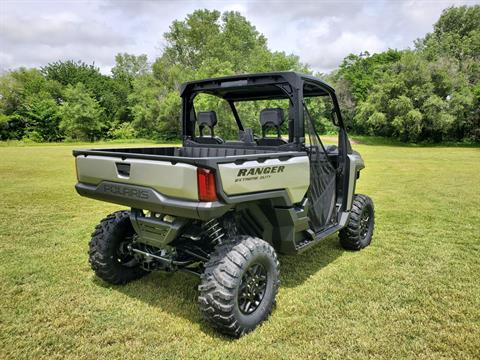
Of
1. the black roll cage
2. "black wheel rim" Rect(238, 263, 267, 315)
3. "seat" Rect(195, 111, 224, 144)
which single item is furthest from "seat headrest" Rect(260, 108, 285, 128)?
"black wheel rim" Rect(238, 263, 267, 315)

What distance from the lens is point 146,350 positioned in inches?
107

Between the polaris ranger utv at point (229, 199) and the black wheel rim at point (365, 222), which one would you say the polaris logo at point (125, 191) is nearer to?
the polaris ranger utv at point (229, 199)

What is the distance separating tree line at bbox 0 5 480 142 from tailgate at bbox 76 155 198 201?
2887 centimetres

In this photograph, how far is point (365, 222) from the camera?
509 cm

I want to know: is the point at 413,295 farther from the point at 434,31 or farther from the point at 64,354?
the point at 434,31

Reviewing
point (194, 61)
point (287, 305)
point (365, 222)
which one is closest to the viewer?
point (287, 305)

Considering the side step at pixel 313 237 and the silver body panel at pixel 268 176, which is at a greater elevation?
the silver body panel at pixel 268 176

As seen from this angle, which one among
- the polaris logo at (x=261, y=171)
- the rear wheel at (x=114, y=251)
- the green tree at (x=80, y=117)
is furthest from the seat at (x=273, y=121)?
the green tree at (x=80, y=117)

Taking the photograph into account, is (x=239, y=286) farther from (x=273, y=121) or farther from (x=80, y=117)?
(x=80, y=117)

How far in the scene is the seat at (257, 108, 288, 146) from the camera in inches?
142

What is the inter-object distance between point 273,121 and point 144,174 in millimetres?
1422

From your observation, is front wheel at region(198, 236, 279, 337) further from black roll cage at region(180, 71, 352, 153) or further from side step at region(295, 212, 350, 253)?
black roll cage at region(180, 71, 352, 153)

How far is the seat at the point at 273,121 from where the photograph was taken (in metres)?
3.62

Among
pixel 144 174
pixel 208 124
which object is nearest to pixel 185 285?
pixel 144 174
